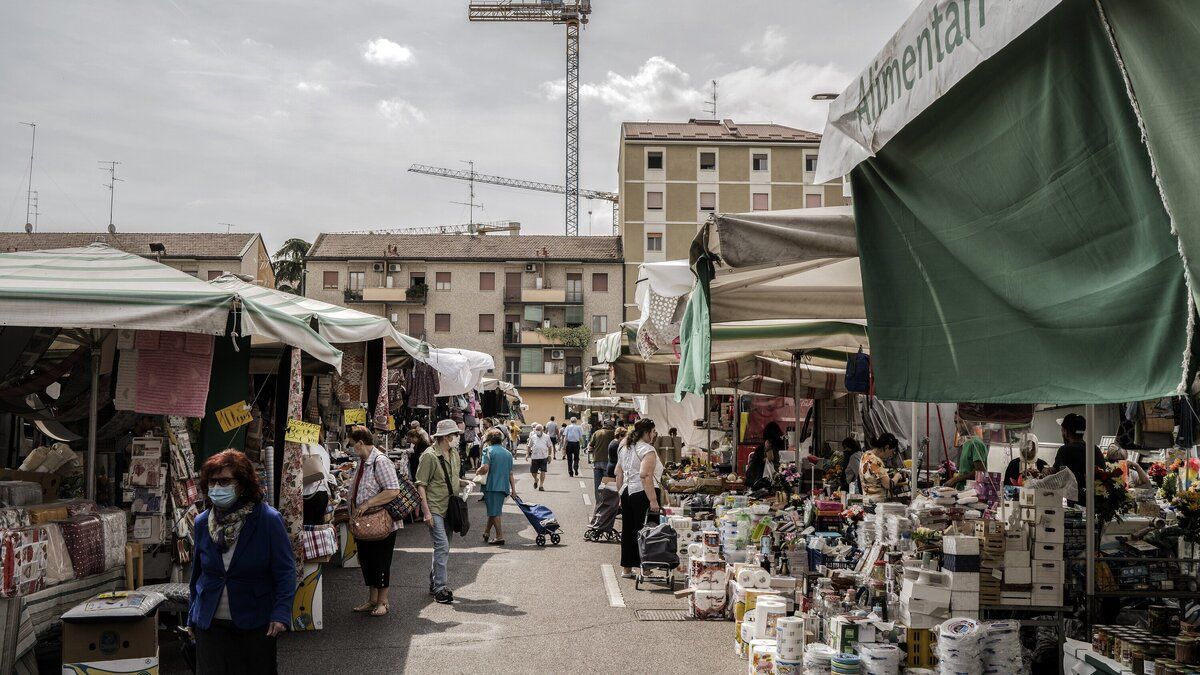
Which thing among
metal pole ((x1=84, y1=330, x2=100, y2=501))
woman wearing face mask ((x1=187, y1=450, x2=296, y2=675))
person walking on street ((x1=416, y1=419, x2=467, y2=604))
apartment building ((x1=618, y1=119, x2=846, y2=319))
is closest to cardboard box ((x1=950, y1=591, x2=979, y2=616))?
woman wearing face mask ((x1=187, y1=450, x2=296, y2=675))

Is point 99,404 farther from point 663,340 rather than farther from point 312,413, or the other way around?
point 663,340

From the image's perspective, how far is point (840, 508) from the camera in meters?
9.48

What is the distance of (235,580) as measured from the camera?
18.4 feet

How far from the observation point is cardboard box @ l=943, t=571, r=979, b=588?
6516 mm

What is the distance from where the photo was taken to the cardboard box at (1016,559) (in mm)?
6656

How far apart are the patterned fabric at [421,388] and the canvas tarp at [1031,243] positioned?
16077 millimetres

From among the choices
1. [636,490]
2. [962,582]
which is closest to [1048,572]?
[962,582]

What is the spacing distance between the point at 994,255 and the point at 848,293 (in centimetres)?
502

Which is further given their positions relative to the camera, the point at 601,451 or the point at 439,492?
the point at 601,451

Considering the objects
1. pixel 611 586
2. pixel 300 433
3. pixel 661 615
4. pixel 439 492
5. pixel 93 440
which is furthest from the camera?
pixel 611 586

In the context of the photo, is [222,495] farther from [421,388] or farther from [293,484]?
[421,388]

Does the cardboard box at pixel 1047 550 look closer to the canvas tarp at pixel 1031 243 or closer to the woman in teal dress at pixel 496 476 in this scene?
the canvas tarp at pixel 1031 243

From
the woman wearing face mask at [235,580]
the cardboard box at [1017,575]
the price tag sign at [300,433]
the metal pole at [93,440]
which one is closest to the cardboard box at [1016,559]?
the cardboard box at [1017,575]

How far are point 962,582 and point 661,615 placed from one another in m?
4.32
